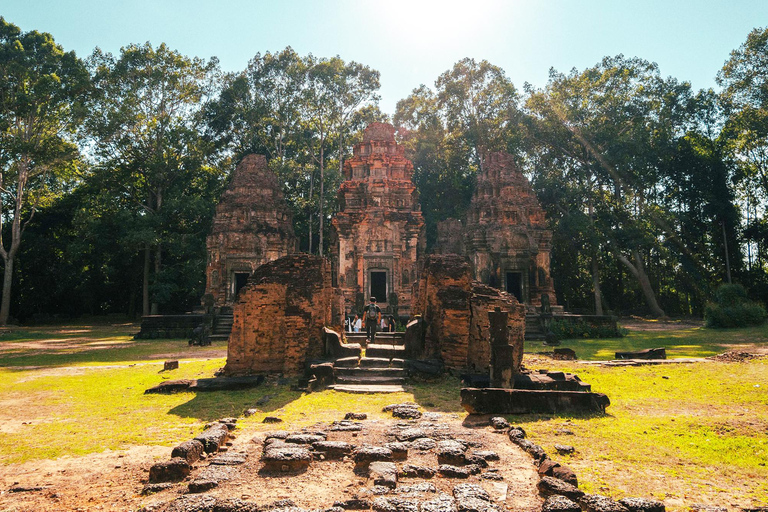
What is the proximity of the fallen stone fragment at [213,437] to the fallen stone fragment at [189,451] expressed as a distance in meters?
0.20

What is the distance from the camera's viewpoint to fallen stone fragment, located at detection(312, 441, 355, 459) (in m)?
5.30

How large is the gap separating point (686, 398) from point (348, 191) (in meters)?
20.3

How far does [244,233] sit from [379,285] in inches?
293

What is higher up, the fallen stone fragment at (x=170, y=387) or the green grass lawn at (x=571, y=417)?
the fallen stone fragment at (x=170, y=387)

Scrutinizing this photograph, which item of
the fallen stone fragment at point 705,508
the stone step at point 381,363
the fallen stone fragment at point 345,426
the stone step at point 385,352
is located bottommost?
the fallen stone fragment at point 705,508

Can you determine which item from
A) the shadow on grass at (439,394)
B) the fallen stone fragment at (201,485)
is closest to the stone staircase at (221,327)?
the shadow on grass at (439,394)

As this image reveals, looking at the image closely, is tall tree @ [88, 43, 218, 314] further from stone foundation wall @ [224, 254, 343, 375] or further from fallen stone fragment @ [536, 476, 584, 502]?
fallen stone fragment @ [536, 476, 584, 502]

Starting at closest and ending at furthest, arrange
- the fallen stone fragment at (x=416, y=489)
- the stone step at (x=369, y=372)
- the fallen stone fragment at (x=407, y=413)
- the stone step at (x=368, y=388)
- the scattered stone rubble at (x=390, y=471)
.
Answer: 1. the scattered stone rubble at (x=390, y=471)
2. the fallen stone fragment at (x=416, y=489)
3. the fallen stone fragment at (x=407, y=413)
4. the stone step at (x=368, y=388)
5. the stone step at (x=369, y=372)

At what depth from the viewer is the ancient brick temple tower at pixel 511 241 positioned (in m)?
25.8

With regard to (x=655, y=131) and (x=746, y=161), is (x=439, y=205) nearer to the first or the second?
(x=655, y=131)

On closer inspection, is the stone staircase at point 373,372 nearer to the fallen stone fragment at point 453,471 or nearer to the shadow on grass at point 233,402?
the shadow on grass at point 233,402

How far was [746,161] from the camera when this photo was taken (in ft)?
109

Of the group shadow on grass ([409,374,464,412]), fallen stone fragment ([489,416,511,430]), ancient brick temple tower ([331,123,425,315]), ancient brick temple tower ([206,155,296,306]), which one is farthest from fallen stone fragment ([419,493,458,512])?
ancient brick temple tower ([206,155,296,306])

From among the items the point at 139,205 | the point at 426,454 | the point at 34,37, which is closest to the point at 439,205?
the point at 139,205
